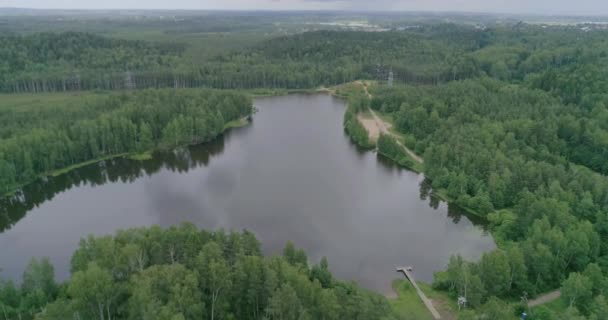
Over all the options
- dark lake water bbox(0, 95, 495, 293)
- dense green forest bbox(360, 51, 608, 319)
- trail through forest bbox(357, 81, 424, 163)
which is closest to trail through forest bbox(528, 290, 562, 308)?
dense green forest bbox(360, 51, 608, 319)

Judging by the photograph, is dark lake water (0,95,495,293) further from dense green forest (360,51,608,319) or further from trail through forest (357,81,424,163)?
trail through forest (357,81,424,163)

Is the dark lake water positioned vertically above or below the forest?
below

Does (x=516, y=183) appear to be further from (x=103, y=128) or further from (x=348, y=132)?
(x=103, y=128)

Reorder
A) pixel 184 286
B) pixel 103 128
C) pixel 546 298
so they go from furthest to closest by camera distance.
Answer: pixel 103 128 < pixel 546 298 < pixel 184 286

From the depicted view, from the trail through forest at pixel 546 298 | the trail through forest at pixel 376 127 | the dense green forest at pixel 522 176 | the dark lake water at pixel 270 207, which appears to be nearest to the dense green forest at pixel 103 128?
the dark lake water at pixel 270 207

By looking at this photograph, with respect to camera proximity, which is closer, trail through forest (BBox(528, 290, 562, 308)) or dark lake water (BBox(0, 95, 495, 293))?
trail through forest (BBox(528, 290, 562, 308))

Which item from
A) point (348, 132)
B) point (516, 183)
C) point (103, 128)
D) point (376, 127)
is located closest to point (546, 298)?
point (516, 183)

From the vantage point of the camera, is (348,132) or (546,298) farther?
(348,132)
